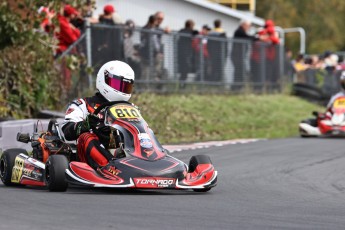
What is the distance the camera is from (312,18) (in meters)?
61.8

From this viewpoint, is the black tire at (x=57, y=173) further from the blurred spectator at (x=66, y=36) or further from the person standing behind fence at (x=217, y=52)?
the person standing behind fence at (x=217, y=52)

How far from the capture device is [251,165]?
45.6 feet

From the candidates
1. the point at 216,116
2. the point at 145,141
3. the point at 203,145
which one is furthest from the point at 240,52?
the point at 145,141

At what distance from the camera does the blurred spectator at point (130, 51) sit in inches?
814

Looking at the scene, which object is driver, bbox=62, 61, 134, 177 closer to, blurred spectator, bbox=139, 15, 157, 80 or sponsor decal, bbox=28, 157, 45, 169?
sponsor decal, bbox=28, 157, 45, 169

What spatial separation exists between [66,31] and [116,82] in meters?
8.07

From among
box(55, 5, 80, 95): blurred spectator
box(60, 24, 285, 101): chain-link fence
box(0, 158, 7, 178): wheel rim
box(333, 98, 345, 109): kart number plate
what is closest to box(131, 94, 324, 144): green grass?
box(60, 24, 285, 101): chain-link fence

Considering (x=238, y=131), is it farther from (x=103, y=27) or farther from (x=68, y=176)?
(x=68, y=176)

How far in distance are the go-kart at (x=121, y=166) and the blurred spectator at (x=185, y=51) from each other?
12353 millimetres

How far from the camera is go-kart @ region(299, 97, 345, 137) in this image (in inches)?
804

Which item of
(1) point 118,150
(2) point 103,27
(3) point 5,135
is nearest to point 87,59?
(2) point 103,27

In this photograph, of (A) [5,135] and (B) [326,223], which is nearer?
(B) [326,223]

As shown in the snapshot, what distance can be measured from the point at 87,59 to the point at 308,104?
10.3m

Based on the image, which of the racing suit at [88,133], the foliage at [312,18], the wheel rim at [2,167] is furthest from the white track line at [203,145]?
the foliage at [312,18]
